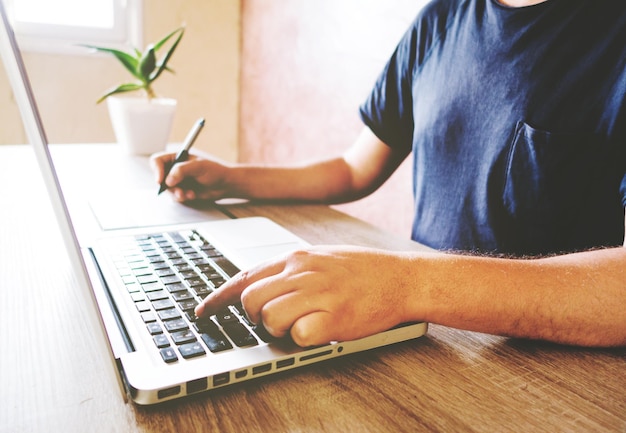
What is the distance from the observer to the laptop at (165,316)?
385 millimetres

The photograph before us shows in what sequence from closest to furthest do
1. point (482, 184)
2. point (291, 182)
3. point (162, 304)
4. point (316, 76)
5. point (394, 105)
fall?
1. point (162, 304)
2. point (482, 184)
3. point (291, 182)
4. point (394, 105)
5. point (316, 76)

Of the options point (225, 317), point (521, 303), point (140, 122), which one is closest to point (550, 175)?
point (521, 303)

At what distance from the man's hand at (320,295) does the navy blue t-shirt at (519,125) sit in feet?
1.37

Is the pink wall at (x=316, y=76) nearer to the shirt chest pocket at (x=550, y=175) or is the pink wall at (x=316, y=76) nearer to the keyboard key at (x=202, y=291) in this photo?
the shirt chest pocket at (x=550, y=175)

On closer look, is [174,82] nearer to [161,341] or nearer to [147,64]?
[147,64]

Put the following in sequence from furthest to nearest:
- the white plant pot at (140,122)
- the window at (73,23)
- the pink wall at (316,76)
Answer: the window at (73,23)
the pink wall at (316,76)
the white plant pot at (140,122)

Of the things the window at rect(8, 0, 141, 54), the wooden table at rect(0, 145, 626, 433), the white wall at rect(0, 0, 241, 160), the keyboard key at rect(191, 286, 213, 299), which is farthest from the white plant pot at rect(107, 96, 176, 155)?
the window at rect(8, 0, 141, 54)

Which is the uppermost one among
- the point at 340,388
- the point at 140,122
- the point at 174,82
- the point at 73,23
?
the point at 73,23

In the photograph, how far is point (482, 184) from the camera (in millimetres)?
945

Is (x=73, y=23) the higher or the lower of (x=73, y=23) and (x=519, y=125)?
the higher

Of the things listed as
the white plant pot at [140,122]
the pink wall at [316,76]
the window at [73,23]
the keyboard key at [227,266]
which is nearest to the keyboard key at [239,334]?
the keyboard key at [227,266]

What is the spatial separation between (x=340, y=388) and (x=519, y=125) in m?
0.64

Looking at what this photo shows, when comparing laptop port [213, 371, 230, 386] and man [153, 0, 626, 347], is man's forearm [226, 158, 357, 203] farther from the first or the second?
laptop port [213, 371, 230, 386]

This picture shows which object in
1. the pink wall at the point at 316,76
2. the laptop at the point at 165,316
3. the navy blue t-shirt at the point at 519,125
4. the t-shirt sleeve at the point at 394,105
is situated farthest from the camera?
the pink wall at the point at 316,76
